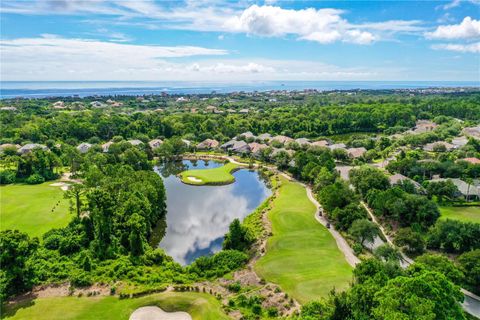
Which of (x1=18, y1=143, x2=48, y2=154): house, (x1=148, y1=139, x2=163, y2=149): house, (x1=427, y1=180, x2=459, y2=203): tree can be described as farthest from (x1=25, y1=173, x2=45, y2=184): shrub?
(x1=427, y1=180, x2=459, y2=203): tree

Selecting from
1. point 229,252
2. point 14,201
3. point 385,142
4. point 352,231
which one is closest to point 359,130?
point 385,142

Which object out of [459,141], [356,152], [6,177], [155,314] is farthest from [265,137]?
[155,314]

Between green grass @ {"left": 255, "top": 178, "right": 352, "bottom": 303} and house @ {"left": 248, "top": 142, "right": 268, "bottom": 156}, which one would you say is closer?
green grass @ {"left": 255, "top": 178, "right": 352, "bottom": 303}

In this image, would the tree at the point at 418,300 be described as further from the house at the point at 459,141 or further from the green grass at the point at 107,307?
the house at the point at 459,141

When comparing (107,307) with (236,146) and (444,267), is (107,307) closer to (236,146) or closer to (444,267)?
(444,267)

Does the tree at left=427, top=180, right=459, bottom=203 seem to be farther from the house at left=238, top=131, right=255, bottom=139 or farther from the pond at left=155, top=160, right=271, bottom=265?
the house at left=238, top=131, right=255, bottom=139

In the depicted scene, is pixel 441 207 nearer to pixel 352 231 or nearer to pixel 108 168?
pixel 352 231
